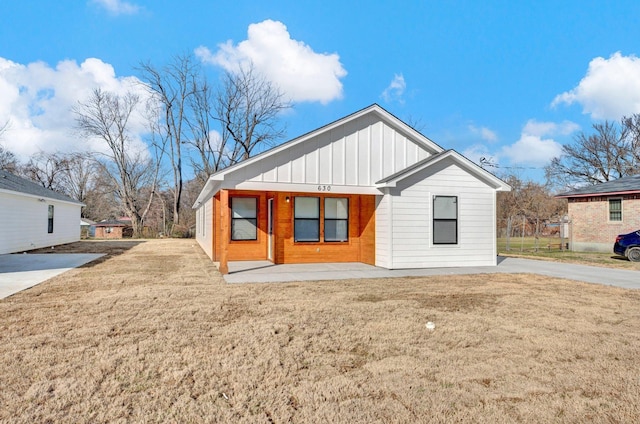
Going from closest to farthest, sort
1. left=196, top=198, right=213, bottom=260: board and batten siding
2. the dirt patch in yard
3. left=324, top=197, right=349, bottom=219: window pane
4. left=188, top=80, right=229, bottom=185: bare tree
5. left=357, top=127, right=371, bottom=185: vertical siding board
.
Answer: left=357, top=127, right=371, bottom=185: vertical siding board
left=324, top=197, right=349, bottom=219: window pane
left=196, top=198, right=213, bottom=260: board and batten siding
the dirt patch in yard
left=188, top=80, right=229, bottom=185: bare tree

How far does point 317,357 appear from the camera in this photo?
12.3 feet

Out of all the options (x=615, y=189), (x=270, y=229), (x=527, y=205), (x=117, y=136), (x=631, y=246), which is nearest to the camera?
(x=270, y=229)

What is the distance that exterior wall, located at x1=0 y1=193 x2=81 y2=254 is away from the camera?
1484 centimetres

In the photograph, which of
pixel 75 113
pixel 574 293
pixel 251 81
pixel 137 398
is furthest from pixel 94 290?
pixel 75 113

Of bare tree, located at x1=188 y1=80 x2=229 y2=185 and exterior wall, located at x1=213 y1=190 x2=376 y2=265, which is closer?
exterior wall, located at x1=213 y1=190 x2=376 y2=265

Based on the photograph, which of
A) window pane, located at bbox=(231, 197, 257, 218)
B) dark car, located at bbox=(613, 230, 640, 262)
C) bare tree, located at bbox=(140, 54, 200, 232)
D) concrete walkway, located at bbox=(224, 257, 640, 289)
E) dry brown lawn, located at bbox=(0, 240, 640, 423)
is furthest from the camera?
bare tree, located at bbox=(140, 54, 200, 232)

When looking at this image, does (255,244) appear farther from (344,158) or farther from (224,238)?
(344,158)

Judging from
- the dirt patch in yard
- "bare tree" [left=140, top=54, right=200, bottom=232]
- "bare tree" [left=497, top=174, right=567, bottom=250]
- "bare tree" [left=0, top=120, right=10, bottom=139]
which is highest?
"bare tree" [left=140, top=54, right=200, bottom=232]

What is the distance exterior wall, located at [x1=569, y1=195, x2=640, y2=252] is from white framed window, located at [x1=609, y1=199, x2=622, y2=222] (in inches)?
4.9

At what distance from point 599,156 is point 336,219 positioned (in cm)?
3282

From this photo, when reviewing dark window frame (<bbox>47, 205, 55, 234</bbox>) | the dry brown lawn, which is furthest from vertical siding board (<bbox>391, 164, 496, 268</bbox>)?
dark window frame (<bbox>47, 205, 55, 234</bbox>)

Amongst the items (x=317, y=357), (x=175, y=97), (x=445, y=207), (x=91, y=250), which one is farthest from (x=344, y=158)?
(x=175, y=97)

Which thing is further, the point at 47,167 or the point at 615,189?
the point at 47,167

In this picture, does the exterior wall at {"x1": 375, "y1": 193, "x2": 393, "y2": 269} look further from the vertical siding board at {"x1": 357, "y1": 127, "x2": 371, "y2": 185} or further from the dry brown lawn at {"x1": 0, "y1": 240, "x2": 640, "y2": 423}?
the dry brown lawn at {"x1": 0, "y1": 240, "x2": 640, "y2": 423}
